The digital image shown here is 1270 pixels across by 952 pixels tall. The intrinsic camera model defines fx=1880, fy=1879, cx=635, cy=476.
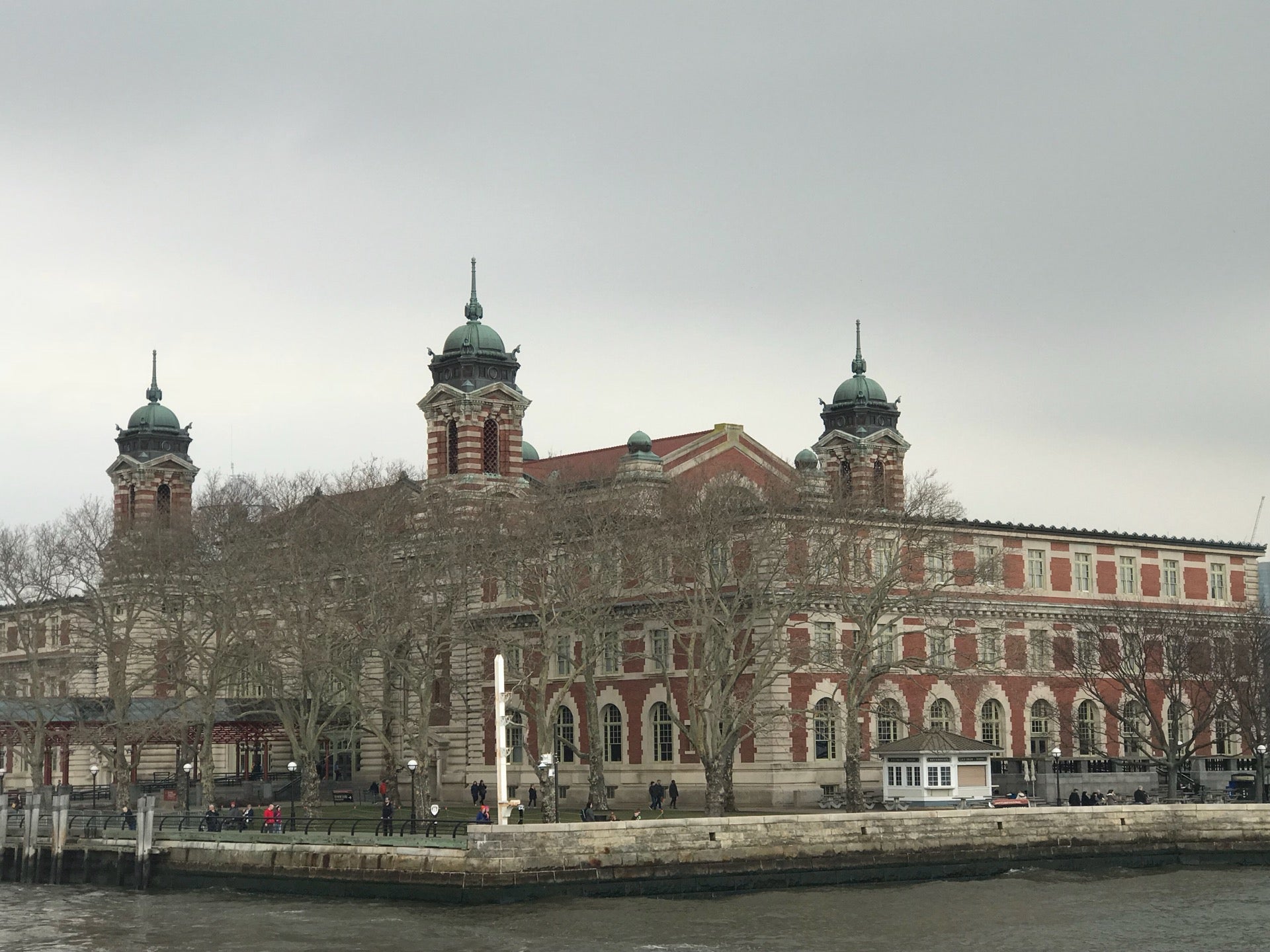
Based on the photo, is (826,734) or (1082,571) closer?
(826,734)

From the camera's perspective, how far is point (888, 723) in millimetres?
91375

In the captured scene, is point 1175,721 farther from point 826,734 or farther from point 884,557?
point 826,734

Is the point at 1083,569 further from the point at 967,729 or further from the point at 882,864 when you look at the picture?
the point at 882,864

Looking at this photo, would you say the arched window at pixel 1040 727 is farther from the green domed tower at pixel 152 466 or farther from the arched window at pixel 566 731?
the green domed tower at pixel 152 466

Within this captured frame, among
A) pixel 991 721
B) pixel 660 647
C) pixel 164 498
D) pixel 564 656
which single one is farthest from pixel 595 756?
pixel 164 498

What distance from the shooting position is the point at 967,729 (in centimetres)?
9400

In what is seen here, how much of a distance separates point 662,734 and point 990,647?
1792 centimetres

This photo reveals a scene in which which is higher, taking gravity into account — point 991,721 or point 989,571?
point 989,571

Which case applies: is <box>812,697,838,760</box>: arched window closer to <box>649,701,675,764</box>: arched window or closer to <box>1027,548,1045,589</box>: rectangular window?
<box>649,701,675,764</box>: arched window

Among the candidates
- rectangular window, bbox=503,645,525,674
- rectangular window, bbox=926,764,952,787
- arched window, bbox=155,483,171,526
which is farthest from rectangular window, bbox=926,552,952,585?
arched window, bbox=155,483,171,526

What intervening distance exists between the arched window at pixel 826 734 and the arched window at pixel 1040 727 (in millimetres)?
13412

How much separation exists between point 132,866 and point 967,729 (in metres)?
42.6

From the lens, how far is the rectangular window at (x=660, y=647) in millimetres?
89125

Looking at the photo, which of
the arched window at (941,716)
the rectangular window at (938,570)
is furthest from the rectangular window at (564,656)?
the rectangular window at (938,570)
